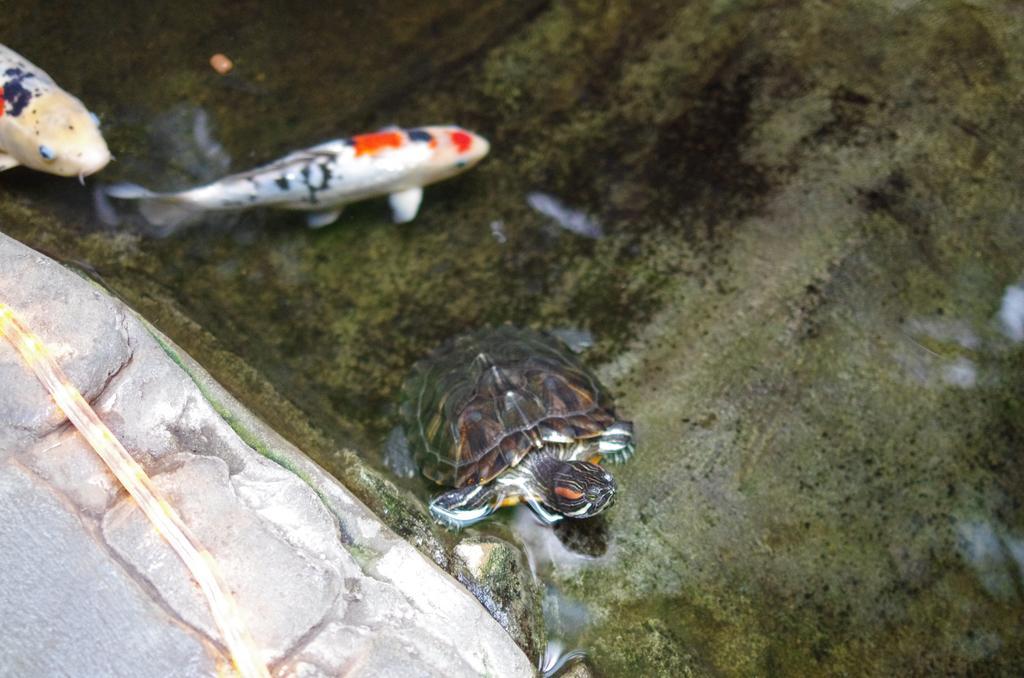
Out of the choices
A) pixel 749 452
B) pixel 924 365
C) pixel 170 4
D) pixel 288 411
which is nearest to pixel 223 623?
pixel 288 411

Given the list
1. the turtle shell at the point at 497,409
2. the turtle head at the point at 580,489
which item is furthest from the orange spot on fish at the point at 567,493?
the turtle shell at the point at 497,409

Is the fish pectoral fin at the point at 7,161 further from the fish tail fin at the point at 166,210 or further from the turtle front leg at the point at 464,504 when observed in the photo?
the turtle front leg at the point at 464,504

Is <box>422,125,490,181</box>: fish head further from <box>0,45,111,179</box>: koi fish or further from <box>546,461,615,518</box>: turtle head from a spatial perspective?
<box>546,461,615,518</box>: turtle head

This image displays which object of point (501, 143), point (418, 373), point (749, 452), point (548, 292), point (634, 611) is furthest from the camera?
point (501, 143)

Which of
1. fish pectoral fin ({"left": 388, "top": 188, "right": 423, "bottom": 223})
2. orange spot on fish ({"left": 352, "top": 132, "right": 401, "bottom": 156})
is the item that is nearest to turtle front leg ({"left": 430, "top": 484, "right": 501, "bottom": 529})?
fish pectoral fin ({"left": 388, "top": 188, "right": 423, "bottom": 223})

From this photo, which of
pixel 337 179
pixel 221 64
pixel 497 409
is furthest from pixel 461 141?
pixel 497 409

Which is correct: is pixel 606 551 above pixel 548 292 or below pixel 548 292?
below

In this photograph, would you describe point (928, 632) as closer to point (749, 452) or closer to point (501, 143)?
point (749, 452)
